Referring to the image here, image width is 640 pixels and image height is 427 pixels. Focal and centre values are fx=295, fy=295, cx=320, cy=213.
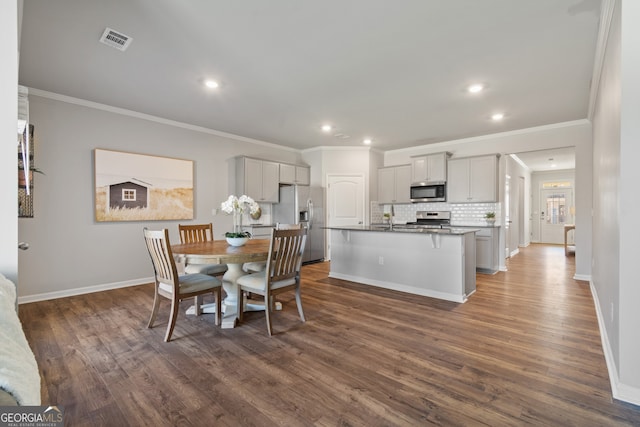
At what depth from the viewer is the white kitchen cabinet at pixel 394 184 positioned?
645 centimetres

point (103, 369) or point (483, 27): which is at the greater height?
point (483, 27)

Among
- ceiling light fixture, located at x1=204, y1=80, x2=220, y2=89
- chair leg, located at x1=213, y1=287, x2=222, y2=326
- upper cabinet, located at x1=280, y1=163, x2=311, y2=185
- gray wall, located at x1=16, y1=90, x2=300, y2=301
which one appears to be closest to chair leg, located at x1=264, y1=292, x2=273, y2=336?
chair leg, located at x1=213, y1=287, x2=222, y2=326

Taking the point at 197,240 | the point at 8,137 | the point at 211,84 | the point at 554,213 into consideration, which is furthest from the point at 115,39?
the point at 554,213

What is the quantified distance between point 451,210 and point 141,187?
5.68 metres

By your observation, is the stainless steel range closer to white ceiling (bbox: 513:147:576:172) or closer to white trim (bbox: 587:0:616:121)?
white ceiling (bbox: 513:147:576:172)

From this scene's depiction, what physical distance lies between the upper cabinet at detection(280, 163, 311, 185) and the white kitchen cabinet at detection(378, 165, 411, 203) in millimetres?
1696

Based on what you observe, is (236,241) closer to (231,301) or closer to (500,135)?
(231,301)

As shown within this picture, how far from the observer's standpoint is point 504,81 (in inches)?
129

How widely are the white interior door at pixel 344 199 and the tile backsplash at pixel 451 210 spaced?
418mm

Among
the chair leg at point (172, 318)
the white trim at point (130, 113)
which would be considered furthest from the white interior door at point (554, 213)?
the chair leg at point (172, 318)

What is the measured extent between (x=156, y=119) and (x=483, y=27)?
4444mm

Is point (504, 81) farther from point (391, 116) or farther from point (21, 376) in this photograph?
point (21, 376)

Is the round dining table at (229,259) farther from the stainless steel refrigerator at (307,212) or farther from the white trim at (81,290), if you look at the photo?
the stainless steel refrigerator at (307,212)

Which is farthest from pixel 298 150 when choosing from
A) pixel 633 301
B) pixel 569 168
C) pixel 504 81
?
pixel 569 168
